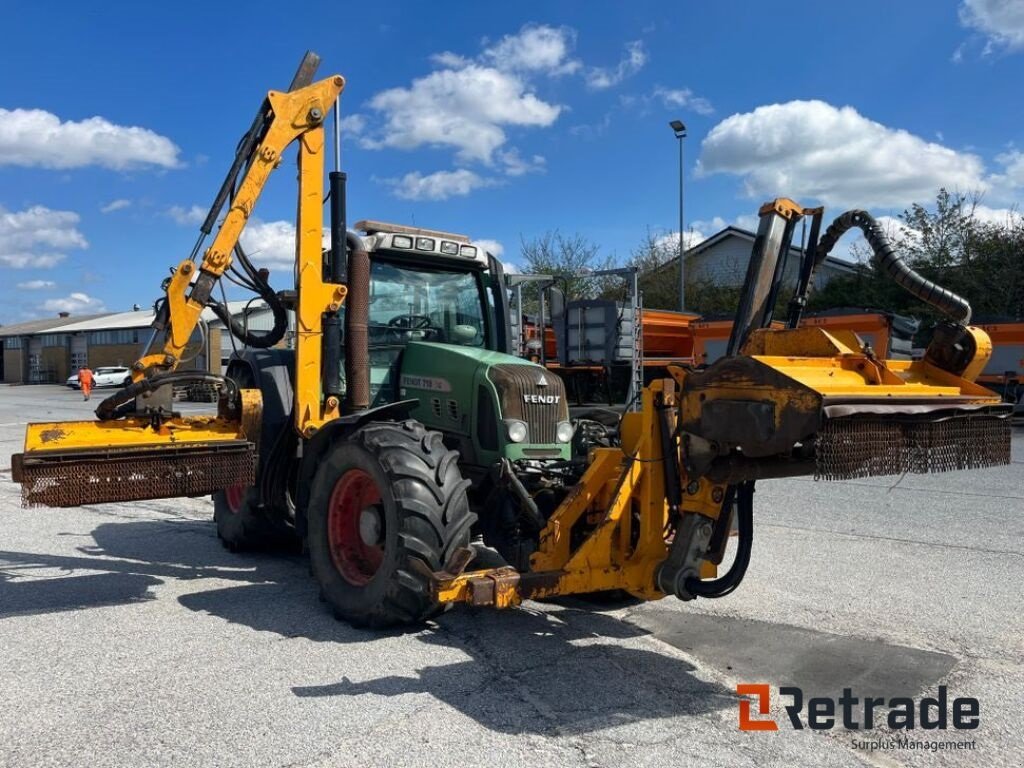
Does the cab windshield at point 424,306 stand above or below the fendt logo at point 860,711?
above

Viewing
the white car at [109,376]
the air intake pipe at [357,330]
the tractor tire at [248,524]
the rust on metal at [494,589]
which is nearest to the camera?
the rust on metal at [494,589]

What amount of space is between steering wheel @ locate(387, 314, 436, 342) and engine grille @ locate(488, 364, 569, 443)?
1.21 m

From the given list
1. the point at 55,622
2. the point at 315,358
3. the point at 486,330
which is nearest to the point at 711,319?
the point at 486,330

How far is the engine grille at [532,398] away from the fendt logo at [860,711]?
2017mm

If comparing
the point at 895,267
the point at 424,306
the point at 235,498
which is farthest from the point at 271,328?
the point at 895,267

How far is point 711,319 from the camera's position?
70.6 ft

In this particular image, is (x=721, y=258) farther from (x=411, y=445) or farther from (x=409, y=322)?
(x=411, y=445)

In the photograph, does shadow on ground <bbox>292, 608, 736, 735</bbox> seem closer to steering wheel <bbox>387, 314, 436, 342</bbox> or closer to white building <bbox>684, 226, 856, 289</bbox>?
steering wheel <bbox>387, 314, 436, 342</bbox>

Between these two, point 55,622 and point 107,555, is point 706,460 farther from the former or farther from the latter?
point 107,555

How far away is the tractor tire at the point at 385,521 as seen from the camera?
15.4 ft

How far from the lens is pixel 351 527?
545cm

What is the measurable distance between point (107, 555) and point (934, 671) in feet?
20.3

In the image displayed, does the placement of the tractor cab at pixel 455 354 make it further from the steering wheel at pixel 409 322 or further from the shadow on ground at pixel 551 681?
the shadow on ground at pixel 551 681

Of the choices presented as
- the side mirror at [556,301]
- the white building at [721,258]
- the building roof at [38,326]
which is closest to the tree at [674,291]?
the white building at [721,258]
